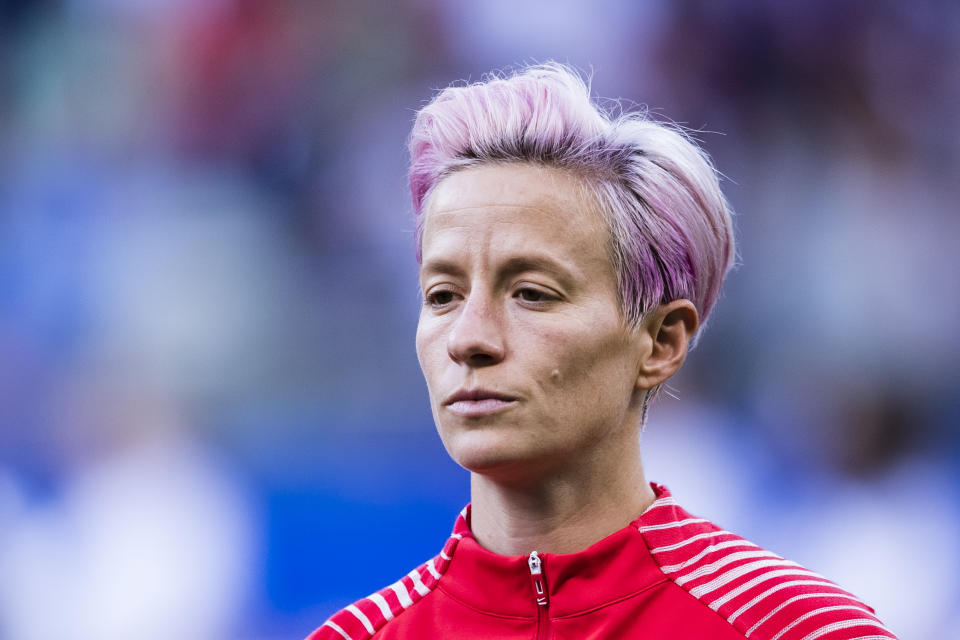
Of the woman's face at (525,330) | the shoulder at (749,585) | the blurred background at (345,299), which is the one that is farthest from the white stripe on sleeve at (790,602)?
the blurred background at (345,299)

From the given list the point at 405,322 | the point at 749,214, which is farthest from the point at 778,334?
the point at 405,322

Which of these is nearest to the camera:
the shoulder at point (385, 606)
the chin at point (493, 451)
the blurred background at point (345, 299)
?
the chin at point (493, 451)

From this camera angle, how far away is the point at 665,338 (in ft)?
7.28

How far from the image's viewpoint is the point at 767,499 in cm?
429

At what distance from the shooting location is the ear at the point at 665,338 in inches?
85.7

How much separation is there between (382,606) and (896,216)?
116 inches

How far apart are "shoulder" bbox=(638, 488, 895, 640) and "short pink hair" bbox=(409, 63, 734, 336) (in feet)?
1.30

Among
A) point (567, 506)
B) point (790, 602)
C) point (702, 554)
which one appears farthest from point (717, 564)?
point (567, 506)

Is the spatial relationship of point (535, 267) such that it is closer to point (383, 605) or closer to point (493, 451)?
point (493, 451)

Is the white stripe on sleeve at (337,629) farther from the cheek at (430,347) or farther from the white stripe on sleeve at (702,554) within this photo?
the white stripe on sleeve at (702,554)

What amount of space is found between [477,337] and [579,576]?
1.47 feet

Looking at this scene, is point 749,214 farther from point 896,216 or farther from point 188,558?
point 188,558

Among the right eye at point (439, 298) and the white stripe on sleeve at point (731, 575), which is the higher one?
the right eye at point (439, 298)

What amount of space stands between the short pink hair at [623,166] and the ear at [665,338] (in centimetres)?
2
